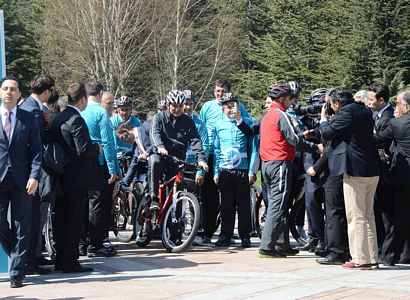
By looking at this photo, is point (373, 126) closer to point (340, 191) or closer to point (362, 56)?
point (340, 191)

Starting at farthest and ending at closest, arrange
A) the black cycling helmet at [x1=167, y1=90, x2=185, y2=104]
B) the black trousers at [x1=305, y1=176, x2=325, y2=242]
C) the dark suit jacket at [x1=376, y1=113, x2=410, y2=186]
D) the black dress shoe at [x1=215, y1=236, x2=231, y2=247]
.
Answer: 1. the black dress shoe at [x1=215, y1=236, x2=231, y2=247]
2. the black cycling helmet at [x1=167, y1=90, x2=185, y2=104]
3. the black trousers at [x1=305, y1=176, x2=325, y2=242]
4. the dark suit jacket at [x1=376, y1=113, x2=410, y2=186]

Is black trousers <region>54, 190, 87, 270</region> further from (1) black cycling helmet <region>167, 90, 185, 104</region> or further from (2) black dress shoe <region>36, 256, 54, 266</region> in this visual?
(1) black cycling helmet <region>167, 90, 185, 104</region>

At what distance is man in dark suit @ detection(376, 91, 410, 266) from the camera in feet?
31.2

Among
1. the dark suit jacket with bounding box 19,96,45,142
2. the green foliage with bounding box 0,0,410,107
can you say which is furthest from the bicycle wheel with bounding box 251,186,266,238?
the green foliage with bounding box 0,0,410,107

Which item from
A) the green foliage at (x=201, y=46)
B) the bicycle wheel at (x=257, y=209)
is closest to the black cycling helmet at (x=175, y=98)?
the bicycle wheel at (x=257, y=209)

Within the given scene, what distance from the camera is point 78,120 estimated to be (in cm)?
934

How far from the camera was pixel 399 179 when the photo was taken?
31.3 feet

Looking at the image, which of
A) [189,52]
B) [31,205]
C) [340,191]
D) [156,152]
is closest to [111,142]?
[156,152]

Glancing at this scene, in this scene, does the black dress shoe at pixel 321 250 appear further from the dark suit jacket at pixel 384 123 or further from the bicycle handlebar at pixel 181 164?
the bicycle handlebar at pixel 181 164

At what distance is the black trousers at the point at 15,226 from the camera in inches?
332

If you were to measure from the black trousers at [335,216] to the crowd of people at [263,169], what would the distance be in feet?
0.04

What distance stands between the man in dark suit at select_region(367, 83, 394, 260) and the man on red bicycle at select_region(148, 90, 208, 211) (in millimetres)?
2461

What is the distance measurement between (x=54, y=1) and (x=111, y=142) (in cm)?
4213

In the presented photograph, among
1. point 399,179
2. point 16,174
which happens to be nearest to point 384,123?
point 399,179
